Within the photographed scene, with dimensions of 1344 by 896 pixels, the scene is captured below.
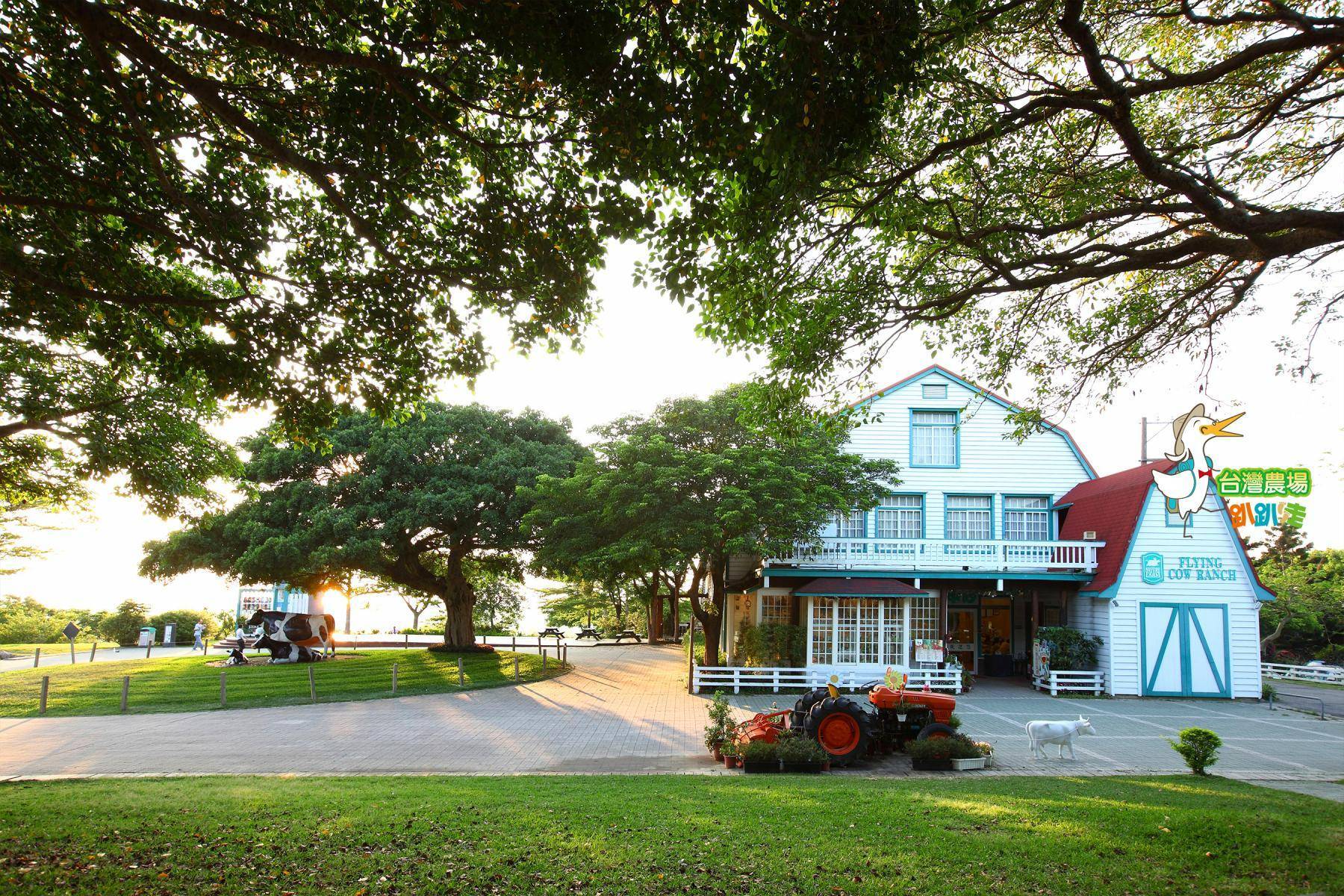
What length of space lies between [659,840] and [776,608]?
1791 centimetres

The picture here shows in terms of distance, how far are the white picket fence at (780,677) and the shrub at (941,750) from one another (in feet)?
30.3

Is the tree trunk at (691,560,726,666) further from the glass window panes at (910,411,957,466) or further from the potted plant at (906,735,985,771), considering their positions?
the potted plant at (906,735,985,771)

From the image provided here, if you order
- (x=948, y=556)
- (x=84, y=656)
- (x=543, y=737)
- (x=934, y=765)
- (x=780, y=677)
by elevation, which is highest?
(x=948, y=556)

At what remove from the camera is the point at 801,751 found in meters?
11.5

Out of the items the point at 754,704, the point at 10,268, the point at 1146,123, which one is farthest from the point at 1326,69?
the point at 754,704

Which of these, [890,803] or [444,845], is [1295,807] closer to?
[890,803]

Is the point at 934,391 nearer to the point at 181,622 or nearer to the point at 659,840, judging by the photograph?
the point at 659,840

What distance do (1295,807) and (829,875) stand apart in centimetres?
621

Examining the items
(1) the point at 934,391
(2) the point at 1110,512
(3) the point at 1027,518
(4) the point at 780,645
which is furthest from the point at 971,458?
(4) the point at 780,645

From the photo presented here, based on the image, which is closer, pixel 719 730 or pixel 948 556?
pixel 719 730

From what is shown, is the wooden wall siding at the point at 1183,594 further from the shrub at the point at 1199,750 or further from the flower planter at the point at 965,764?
the flower planter at the point at 965,764

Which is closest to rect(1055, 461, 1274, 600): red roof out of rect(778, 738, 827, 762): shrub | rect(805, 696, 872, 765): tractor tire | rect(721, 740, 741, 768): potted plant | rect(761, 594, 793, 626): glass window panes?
rect(761, 594, 793, 626): glass window panes

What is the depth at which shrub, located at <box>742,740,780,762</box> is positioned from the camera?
11.5m

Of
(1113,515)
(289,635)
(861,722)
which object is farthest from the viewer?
(289,635)
